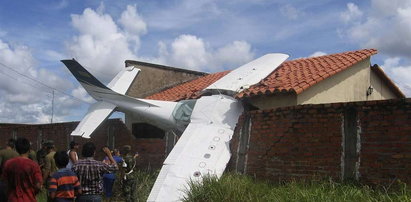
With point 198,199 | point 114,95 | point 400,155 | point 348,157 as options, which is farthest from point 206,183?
point 114,95

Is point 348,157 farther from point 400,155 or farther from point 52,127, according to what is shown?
point 52,127

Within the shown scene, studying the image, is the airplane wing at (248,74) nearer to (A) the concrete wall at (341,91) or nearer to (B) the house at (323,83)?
(B) the house at (323,83)

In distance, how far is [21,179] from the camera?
17.4 ft

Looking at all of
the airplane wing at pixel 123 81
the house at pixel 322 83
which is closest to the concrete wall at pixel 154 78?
the airplane wing at pixel 123 81

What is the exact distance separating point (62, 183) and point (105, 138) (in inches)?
360

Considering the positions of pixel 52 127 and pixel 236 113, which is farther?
pixel 52 127

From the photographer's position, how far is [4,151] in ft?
25.1

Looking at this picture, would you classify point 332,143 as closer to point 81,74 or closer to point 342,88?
point 342,88

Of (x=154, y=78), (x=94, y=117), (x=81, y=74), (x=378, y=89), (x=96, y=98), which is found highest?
(x=154, y=78)

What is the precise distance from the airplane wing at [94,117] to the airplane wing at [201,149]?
305 cm

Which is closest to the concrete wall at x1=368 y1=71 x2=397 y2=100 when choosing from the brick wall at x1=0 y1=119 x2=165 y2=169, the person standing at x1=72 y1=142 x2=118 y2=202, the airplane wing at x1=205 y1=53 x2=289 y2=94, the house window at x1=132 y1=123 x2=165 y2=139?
the airplane wing at x1=205 y1=53 x2=289 y2=94

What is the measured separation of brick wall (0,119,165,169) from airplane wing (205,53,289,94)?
2706 mm

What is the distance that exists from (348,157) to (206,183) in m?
2.41

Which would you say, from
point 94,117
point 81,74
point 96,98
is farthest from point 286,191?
point 81,74
